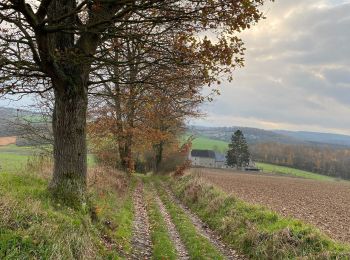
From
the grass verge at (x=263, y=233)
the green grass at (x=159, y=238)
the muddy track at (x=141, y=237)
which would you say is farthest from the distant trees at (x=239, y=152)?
the muddy track at (x=141, y=237)

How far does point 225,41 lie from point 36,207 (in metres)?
5.69

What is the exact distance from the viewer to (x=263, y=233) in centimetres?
1209

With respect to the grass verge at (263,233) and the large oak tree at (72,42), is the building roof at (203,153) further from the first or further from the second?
the large oak tree at (72,42)

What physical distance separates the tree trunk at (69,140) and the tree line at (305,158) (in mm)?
124319

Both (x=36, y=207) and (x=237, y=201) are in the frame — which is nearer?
(x=36, y=207)

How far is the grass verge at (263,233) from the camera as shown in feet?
33.4

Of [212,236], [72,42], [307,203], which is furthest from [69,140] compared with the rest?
[307,203]

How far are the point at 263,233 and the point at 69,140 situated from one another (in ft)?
21.8

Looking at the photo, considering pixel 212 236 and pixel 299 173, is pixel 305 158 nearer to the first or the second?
pixel 299 173

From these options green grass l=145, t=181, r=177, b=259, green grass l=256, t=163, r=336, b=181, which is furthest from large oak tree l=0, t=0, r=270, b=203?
green grass l=256, t=163, r=336, b=181

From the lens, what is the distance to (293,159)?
13912 cm

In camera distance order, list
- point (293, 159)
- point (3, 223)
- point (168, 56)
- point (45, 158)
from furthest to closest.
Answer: point (293, 159) < point (45, 158) < point (168, 56) < point (3, 223)

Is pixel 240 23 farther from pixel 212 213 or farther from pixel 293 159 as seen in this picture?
pixel 293 159

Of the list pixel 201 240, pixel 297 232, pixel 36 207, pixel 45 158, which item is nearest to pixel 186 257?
pixel 201 240
